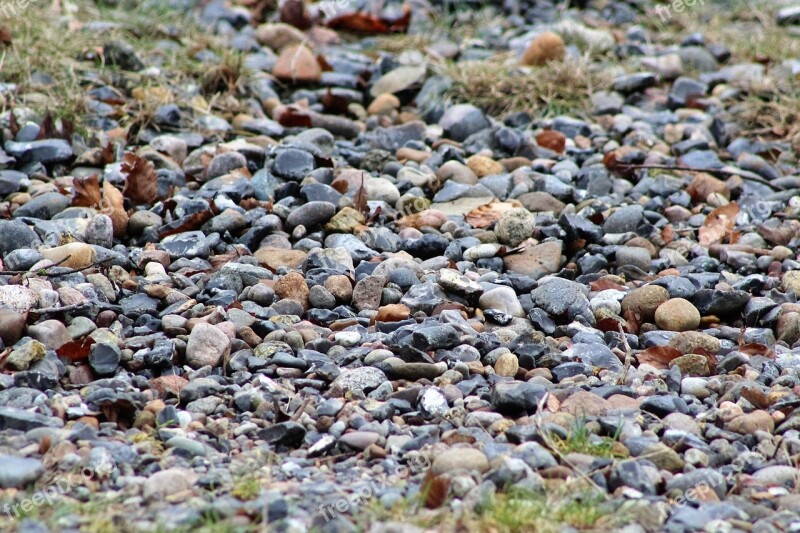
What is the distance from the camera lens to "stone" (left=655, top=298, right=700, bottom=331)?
3447 mm

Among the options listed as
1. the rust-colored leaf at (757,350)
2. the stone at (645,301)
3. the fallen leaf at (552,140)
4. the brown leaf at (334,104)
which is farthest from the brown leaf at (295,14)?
the rust-colored leaf at (757,350)

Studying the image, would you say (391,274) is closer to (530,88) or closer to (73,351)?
(73,351)

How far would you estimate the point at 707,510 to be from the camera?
2262 millimetres

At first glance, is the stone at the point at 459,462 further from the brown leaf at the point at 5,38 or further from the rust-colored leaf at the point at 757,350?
the brown leaf at the point at 5,38

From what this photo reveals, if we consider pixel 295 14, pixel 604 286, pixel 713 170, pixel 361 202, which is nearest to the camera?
pixel 604 286

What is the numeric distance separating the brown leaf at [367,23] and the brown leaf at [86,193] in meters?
3.06

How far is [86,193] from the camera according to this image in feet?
13.4

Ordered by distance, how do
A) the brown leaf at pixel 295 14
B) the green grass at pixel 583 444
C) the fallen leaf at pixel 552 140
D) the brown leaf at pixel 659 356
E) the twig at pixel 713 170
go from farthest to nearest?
1. the brown leaf at pixel 295 14
2. the fallen leaf at pixel 552 140
3. the twig at pixel 713 170
4. the brown leaf at pixel 659 356
5. the green grass at pixel 583 444

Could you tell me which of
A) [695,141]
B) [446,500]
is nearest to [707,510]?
[446,500]

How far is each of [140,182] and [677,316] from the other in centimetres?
229

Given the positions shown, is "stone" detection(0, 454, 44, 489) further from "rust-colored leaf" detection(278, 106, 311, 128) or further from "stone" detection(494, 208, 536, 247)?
"rust-colored leaf" detection(278, 106, 311, 128)

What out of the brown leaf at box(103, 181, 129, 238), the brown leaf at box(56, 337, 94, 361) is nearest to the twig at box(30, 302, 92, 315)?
the brown leaf at box(56, 337, 94, 361)

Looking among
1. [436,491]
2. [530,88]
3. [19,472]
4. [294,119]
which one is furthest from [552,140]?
[19,472]

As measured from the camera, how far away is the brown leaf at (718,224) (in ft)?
14.0
